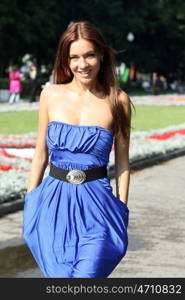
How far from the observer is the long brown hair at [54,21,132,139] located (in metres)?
4.79

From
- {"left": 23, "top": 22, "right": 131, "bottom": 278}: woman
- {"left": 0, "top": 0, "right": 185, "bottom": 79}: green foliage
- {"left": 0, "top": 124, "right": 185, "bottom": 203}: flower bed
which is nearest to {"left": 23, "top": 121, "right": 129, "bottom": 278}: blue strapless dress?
{"left": 23, "top": 22, "right": 131, "bottom": 278}: woman

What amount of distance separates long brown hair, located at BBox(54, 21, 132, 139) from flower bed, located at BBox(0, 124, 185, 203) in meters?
6.68

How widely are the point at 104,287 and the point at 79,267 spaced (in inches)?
7.4

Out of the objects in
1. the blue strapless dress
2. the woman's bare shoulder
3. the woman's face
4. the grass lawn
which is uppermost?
the woman's face

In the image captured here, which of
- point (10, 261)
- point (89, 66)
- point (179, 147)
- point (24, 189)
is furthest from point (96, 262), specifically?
point (179, 147)

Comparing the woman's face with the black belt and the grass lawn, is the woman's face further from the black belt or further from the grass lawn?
the grass lawn

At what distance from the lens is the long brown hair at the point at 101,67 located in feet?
15.7

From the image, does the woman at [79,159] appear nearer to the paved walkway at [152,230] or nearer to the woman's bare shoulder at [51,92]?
the woman's bare shoulder at [51,92]

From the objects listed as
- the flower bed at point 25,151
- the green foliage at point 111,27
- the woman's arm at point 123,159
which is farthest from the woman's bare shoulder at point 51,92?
the green foliage at point 111,27

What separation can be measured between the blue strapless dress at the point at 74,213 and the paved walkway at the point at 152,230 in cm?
280

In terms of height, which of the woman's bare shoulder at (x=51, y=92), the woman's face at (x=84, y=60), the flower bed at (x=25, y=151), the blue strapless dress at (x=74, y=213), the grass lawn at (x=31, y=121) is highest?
the woman's face at (x=84, y=60)

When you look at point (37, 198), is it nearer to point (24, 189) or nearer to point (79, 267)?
point (79, 267)

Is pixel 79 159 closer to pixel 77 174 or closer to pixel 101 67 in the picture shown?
pixel 77 174

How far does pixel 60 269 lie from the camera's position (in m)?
4.53
